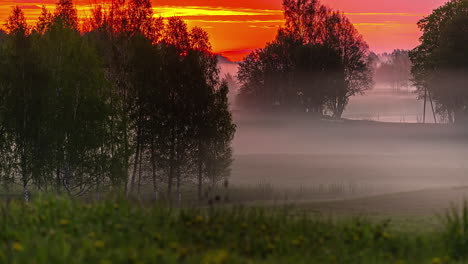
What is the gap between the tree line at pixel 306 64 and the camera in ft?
337

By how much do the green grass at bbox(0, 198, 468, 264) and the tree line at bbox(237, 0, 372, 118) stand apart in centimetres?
8798

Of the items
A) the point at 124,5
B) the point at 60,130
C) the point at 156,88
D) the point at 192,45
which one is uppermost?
the point at 124,5

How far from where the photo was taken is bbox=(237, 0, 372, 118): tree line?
10262 cm

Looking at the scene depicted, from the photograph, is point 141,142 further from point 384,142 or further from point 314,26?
Result: point 314,26

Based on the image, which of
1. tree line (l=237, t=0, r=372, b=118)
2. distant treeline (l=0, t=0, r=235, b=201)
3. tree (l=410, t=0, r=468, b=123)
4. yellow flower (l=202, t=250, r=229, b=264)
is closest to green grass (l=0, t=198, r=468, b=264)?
yellow flower (l=202, t=250, r=229, b=264)

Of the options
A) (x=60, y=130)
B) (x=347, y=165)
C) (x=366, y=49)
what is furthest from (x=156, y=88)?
(x=366, y=49)

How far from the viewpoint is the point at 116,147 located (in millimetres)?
48688

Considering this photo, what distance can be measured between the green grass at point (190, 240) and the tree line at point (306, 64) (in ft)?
289

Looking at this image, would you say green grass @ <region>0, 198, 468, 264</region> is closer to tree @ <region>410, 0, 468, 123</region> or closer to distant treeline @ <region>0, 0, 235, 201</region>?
distant treeline @ <region>0, 0, 235, 201</region>

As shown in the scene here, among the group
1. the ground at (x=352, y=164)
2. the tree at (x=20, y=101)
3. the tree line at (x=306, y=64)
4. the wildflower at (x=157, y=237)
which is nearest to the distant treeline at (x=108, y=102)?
the tree at (x=20, y=101)

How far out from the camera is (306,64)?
101625 mm

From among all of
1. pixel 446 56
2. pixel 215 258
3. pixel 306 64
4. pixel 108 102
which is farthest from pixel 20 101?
pixel 306 64

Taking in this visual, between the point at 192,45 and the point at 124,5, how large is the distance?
9781 mm

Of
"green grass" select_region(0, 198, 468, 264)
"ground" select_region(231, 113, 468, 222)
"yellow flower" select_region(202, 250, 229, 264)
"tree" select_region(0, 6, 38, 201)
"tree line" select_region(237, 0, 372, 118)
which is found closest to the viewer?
"yellow flower" select_region(202, 250, 229, 264)
